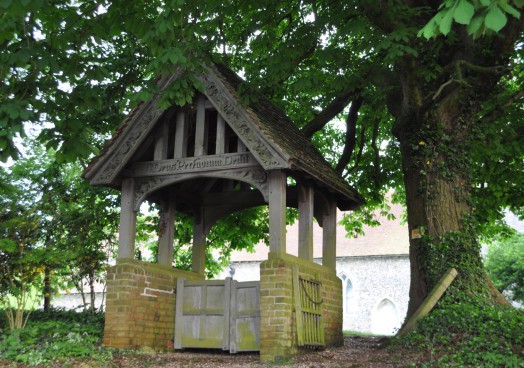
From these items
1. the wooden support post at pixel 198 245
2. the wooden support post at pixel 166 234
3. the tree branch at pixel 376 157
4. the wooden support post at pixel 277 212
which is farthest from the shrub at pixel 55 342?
the tree branch at pixel 376 157

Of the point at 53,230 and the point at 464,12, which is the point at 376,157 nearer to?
the point at 53,230

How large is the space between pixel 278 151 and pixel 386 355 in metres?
3.78

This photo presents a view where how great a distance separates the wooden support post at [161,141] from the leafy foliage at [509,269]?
24.1 m

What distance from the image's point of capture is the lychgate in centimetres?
1041

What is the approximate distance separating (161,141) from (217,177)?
134 centimetres

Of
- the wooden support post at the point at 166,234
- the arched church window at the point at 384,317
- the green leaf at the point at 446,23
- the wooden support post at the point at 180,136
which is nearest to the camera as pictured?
the green leaf at the point at 446,23

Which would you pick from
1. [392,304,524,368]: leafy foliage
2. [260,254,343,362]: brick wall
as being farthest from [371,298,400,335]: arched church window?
[260,254,343,362]: brick wall

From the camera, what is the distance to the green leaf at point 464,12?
4395mm

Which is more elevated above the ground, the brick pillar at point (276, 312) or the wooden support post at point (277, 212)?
the wooden support post at point (277, 212)

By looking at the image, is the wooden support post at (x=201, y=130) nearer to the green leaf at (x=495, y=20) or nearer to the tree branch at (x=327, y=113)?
the tree branch at (x=327, y=113)

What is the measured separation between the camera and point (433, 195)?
1162 cm

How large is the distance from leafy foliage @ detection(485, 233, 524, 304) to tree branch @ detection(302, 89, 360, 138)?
18.5 metres

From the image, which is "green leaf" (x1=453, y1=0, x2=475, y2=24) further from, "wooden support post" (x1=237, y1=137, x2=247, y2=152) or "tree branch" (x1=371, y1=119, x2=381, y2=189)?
"tree branch" (x1=371, y1=119, x2=381, y2=189)

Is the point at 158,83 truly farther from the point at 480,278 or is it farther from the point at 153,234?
the point at 153,234
